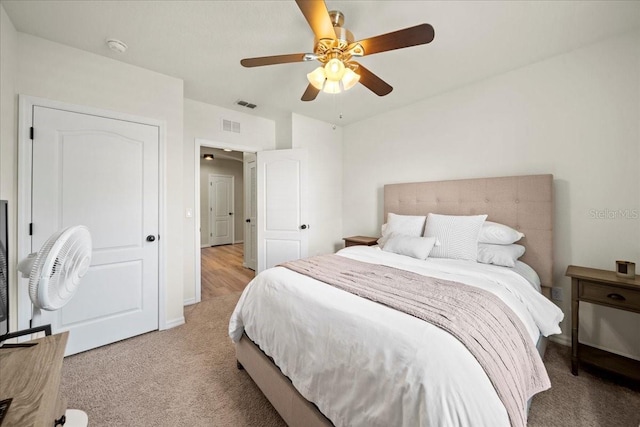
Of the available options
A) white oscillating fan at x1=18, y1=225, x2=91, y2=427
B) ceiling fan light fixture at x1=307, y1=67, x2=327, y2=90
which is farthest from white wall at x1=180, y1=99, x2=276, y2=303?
white oscillating fan at x1=18, y1=225, x2=91, y2=427

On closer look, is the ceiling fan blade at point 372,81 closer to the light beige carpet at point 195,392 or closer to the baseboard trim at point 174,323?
the light beige carpet at point 195,392

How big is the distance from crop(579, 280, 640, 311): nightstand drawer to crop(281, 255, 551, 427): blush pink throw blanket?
1.03 meters

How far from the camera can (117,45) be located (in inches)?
81.9

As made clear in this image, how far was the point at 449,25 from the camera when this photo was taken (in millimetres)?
1881

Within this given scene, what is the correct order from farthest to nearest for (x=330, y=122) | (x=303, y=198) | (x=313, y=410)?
(x=330, y=122) < (x=303, y=198) < (x=313, y=410)

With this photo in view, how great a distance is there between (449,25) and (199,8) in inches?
72.3

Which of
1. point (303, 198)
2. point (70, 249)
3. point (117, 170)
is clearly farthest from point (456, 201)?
point (117, 170)

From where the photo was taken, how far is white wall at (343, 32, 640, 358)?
1.96 meters

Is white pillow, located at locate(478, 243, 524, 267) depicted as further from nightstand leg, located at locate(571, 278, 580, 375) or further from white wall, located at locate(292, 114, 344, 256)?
white wall, located at locate(292, 114, 344, 256)

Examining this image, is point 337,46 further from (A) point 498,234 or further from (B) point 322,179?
(B) point 322,179

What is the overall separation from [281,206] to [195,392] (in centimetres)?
239

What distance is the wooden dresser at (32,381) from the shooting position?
2.23ft

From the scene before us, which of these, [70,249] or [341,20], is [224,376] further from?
[341,20]

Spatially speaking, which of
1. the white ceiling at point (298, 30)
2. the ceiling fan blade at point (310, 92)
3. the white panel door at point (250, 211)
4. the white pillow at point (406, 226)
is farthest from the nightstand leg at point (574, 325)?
the white panel door at point (250, 211)
